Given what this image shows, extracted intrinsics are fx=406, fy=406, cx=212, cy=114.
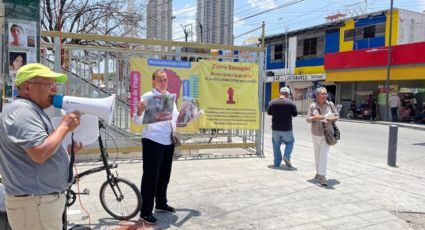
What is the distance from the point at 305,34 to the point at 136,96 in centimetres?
2877

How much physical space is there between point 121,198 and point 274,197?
2.43 metres

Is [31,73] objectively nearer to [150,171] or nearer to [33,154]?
[33,154]

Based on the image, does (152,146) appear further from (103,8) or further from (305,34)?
(305,34)

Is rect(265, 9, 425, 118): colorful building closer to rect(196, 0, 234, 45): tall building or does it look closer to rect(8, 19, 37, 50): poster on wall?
rect(196, 0, 234, 45): tall building

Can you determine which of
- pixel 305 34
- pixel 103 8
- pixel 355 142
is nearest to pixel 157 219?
pixel 355 142

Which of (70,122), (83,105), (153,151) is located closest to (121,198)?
(153,151)

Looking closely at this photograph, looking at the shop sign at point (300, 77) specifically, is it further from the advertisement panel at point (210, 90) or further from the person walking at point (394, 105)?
the advertisement panel at point (210, 90)

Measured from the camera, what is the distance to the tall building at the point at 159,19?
64.8 ft

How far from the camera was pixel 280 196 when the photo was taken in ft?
20.5

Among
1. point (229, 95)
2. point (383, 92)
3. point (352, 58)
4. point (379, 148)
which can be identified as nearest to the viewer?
point (229, 95)

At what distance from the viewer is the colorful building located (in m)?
23.6

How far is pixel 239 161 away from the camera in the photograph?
9.01 m

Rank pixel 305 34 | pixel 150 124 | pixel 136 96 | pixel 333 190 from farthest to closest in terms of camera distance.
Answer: pixel 305 34 → pixel 136 96 → pixel 333 190 → pixel 150 124

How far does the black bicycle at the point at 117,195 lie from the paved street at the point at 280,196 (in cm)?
12
